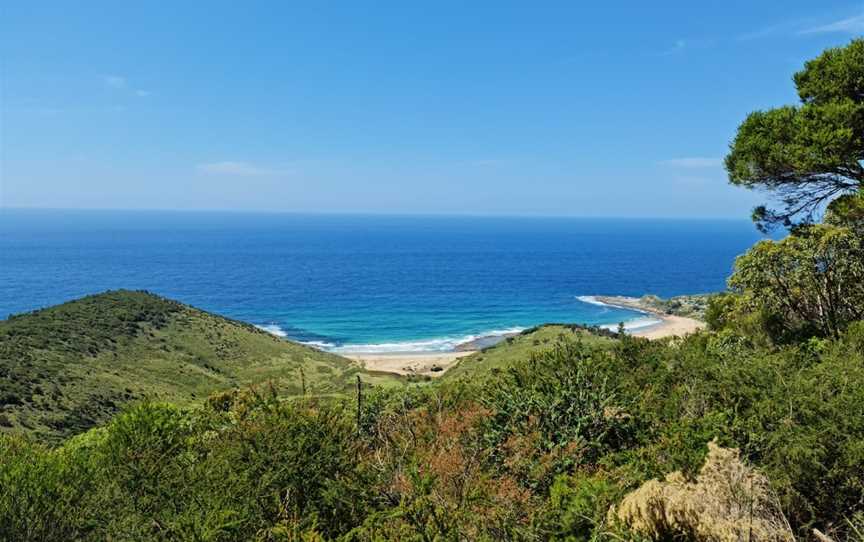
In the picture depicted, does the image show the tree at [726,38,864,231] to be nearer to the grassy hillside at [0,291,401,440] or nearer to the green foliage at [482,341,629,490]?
the green foliage at [482,341,629,490]

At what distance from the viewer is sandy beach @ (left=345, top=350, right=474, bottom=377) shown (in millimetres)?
58438

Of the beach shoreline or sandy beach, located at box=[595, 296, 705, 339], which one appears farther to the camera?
sandy beach, located at box=[595, 296, 705, 339]

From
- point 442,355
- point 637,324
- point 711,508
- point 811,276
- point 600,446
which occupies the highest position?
point 811,276

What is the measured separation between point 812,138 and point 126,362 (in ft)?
187

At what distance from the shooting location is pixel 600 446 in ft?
42.8

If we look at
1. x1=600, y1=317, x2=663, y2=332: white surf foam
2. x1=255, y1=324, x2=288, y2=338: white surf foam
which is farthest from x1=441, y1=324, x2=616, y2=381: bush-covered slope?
x1=255, y1=324, x2=288, y2=338: white surf foam

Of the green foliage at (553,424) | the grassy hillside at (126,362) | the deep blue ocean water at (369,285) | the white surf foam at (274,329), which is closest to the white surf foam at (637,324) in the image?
the deep blue ocean water at (369,285)

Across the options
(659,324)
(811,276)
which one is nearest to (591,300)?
(659,324)

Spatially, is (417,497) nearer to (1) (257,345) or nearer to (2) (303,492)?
(2) (303,492)

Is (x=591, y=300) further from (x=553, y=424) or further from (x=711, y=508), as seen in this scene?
(x=711, y=508)

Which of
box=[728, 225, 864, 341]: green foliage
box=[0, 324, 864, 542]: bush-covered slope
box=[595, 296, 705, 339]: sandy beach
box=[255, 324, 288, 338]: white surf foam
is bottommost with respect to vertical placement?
box=[255, 324, 288, 338]: white surf foam

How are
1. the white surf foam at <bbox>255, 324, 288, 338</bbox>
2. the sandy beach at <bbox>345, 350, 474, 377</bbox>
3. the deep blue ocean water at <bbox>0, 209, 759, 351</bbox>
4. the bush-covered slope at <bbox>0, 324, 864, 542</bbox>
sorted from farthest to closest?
the deep blue ocean water at <bbox>0, 209, 759, 351</bbox> < the white surf foam at <bbox>255, 324, 288, 338</bbox> < the sandy beach at <bbox>345, 350, 474, 377</bbox> < the bush-covered slope at <bbox>0, 324, 864, 542</bbox>

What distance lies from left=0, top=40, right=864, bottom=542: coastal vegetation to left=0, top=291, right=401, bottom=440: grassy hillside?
19.1 meters

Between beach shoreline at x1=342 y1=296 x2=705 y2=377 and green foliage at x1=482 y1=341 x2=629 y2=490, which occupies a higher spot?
green foliage at x1=482 y1=341 x2=629 y2=490
